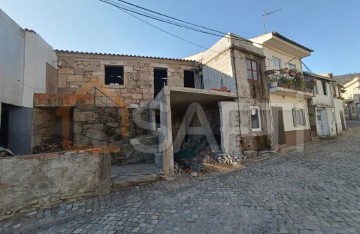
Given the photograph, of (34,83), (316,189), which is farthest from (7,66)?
(316,189)

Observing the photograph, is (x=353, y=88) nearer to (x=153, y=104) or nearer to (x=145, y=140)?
(x=153, y=104)

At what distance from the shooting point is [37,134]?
8.34 meters

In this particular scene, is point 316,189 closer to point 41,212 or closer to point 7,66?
point 41,212

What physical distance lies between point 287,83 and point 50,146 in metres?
14.0

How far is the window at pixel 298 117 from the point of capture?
45.7ft

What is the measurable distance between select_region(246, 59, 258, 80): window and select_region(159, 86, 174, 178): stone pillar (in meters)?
6.10

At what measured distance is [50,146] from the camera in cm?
868

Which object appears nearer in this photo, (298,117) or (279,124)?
(279,124)

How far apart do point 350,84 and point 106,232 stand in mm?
44835

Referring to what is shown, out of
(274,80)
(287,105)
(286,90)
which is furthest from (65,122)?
(287,105)

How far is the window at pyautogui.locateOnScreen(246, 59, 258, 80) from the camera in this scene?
11273 millimetres

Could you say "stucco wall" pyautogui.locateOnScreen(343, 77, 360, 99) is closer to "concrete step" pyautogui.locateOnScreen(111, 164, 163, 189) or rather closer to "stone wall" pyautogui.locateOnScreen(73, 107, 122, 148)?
"concrete step" pyautogui.locateOnScreen(111, 164, 163, 189)

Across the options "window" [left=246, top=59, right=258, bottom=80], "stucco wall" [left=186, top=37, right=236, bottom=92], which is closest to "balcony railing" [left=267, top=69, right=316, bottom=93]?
"window" [left=246, top=59, right=258, bottom=80]

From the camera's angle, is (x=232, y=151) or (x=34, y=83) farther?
(x=232, y=151)
